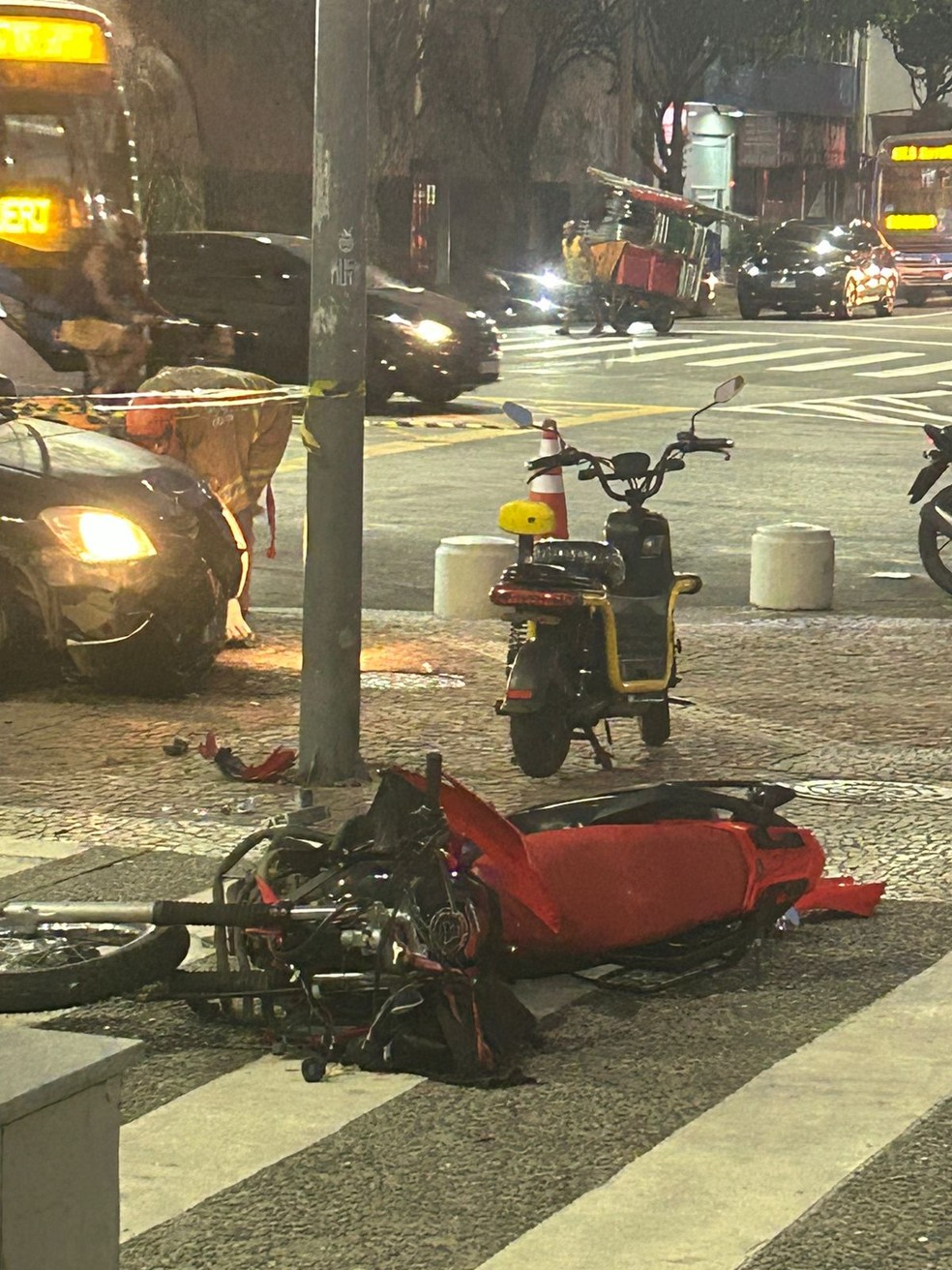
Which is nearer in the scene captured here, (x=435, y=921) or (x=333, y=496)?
(x=435, y=921)

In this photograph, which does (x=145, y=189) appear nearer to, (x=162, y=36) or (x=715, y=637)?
(x=162, y=36)

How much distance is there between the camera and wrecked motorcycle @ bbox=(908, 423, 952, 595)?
43.1 ft

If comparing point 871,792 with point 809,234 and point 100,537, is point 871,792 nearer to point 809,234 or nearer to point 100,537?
point 100,537

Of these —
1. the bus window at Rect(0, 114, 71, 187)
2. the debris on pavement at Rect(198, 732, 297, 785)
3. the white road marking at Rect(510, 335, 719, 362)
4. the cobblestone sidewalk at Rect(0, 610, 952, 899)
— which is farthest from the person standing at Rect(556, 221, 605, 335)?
the debris on pavement at Rect(198, 732, 297, 785)

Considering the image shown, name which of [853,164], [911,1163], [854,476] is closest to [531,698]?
[911,1163]

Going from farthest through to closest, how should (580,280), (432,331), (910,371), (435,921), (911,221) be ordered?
1. (911,221)
2. (580,280)
3. (910,371)
4. (432,331)
5. (435,921)

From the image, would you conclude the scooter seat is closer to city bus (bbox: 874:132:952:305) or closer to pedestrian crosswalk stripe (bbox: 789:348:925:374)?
pedestrian crosswalk stripe (bbox: 789:348:925:374)

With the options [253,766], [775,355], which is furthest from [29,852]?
[775,355]

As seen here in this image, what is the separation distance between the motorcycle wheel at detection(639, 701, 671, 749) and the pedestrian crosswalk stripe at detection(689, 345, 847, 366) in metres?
21.1

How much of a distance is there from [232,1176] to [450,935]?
92cm

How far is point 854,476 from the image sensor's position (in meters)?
18.5

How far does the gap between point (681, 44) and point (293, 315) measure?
106 feet

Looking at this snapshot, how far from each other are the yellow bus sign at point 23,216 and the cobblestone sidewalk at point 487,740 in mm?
3341

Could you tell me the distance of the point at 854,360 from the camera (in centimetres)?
3088
